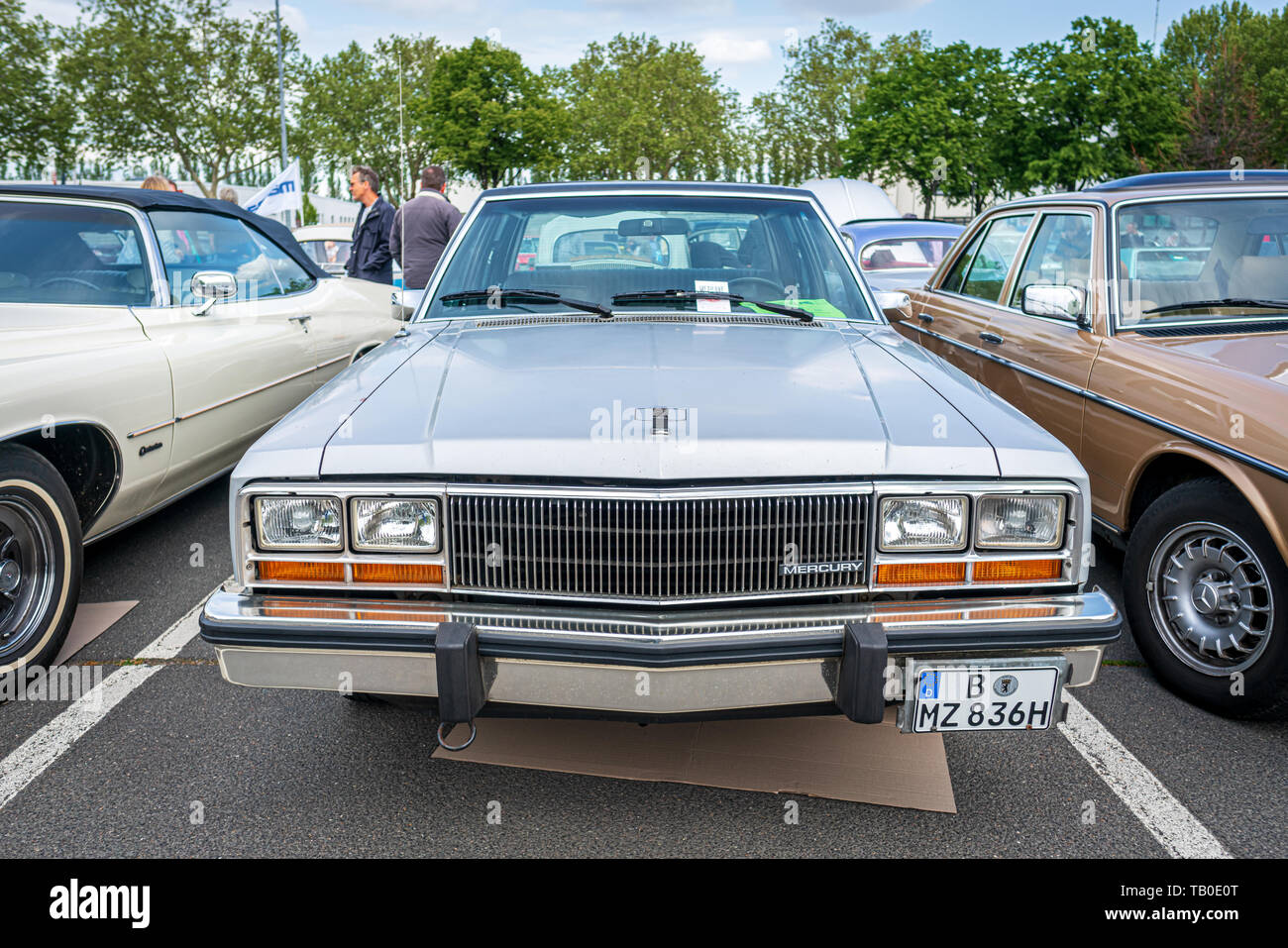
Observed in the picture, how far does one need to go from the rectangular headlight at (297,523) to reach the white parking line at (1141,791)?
2.14m

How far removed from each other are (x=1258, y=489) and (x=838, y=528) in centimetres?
153

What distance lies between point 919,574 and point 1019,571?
247 mm

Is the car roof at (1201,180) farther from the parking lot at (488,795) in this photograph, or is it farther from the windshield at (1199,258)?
the parking lot at (488,795)

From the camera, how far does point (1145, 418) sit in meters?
3.42

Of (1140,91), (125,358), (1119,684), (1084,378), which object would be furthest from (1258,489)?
(1140,91)

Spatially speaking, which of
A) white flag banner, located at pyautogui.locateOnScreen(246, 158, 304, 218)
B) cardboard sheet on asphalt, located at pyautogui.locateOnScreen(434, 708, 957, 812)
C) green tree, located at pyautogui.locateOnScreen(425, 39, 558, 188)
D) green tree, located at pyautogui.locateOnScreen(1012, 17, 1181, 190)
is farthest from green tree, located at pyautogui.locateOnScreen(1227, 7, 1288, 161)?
cardboard sheet on asphalt, located at pyautogui.locateOnScreen(434, 708, 957, 812)

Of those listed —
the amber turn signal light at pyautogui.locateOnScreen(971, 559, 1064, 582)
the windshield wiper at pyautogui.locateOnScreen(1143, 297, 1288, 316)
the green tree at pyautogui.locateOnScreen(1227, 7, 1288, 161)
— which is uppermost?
the green tree at pyautogui.locateOnScreen(1227, 7, 1288, 161)

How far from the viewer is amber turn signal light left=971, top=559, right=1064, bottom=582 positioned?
2262 mm

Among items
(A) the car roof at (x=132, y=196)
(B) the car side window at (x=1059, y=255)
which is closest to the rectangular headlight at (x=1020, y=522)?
(B) the car side window at (x=1059, y=255)

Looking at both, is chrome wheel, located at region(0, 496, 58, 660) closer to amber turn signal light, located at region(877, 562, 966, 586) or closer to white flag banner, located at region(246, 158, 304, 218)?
amber turn signal light, located at region(877, 562, 966, 586)

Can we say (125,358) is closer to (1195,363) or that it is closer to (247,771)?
(247,771)

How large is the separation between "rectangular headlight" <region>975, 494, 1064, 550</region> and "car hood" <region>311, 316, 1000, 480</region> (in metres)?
0.10

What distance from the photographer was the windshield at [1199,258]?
3812 millimetres

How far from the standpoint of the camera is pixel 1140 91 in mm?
29297
